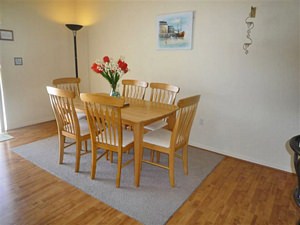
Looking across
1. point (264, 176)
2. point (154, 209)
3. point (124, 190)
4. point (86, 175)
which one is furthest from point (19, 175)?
point (264, 176)

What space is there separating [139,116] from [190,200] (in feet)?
3.26

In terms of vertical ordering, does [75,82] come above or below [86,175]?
above

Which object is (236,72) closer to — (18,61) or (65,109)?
(65,109)

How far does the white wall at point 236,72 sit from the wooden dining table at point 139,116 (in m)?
0.87

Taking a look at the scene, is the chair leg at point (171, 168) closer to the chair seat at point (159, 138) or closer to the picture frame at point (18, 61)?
the chair seat at point (159, 138)

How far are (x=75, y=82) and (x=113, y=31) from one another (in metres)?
1.44

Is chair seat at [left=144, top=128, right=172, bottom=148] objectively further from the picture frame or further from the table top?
the picture frame

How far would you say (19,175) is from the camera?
2646 mm

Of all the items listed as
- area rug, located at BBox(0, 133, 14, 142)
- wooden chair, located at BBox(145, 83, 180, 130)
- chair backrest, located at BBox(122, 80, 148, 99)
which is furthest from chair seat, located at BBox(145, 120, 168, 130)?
area rug, located at BBox(0, 133, 14, 142)

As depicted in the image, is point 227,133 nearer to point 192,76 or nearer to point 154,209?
point 192,76

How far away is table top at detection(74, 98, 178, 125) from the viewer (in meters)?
2.35

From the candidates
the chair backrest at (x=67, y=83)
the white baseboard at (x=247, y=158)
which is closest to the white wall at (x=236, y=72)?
the white baseboard at (x=247, y=158)

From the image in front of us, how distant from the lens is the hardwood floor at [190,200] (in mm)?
1995

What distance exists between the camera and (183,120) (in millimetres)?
2342
